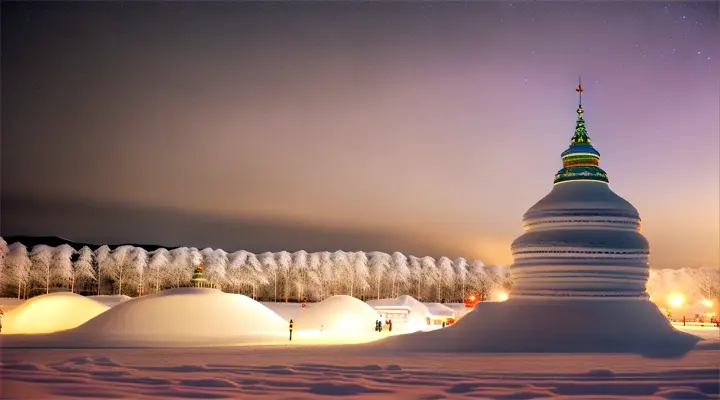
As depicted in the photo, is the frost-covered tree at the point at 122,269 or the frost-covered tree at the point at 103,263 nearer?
the frost-covered tree at the point at 103,263

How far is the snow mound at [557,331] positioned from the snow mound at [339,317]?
24.8m

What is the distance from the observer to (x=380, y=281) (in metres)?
105

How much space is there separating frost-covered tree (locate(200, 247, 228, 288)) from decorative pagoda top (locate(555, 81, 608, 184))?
256ft

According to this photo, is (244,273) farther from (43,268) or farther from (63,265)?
(43,268)

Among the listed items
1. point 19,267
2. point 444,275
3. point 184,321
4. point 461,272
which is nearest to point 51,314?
point 184,321

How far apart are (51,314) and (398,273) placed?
64392mm

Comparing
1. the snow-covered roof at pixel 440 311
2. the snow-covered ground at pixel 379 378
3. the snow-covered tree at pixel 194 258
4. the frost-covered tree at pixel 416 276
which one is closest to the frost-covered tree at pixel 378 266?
the frost-covered tree at pixel 416 276

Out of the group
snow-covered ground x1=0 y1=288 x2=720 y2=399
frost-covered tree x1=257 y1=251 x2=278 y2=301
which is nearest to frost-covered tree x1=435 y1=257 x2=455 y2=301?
frost-covered tree x1=257 y1=251 x2=278 y2=301

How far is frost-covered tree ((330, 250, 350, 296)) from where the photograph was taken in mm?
103750

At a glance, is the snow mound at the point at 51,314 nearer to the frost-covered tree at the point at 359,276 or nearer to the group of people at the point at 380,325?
the group of people at the point at 380,325

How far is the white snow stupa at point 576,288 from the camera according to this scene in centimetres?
2319

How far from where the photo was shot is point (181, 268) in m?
99.5

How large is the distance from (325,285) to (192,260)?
22.4 m

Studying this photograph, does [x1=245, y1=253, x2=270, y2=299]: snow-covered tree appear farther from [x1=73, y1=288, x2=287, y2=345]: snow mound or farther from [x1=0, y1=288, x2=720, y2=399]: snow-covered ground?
[x1=0, y1=288, x2=720, y2=399]: snow-covered ground
